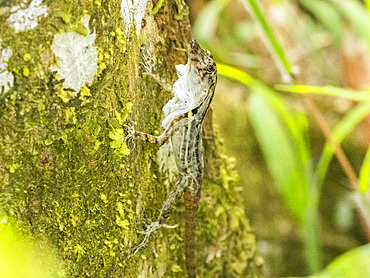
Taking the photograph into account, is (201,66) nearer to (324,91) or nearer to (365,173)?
(324,91)

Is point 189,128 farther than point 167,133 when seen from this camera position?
Yes

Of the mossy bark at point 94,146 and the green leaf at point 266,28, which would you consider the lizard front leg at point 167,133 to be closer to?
the mossy bark at point 94,146

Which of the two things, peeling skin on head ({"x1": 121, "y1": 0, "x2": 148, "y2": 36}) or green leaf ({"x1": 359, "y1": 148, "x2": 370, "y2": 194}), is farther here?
green leaf ({"x1": 359, "y1": 148, "x2": 370, "y2": 194})

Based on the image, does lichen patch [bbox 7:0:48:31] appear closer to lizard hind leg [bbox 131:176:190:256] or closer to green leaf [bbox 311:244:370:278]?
lizard hind leg [bbox 131:176:190:256]

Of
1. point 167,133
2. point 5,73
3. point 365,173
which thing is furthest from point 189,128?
point 365,173

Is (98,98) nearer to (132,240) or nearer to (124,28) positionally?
(124,28)

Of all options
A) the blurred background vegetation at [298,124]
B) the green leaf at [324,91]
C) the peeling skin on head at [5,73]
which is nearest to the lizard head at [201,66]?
the green leaf at [324,91]

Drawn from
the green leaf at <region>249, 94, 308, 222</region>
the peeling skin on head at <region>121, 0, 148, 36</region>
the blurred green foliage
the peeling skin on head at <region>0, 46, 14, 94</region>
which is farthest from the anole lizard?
the green leaf at <region>249, 94, 308, 222</region>
